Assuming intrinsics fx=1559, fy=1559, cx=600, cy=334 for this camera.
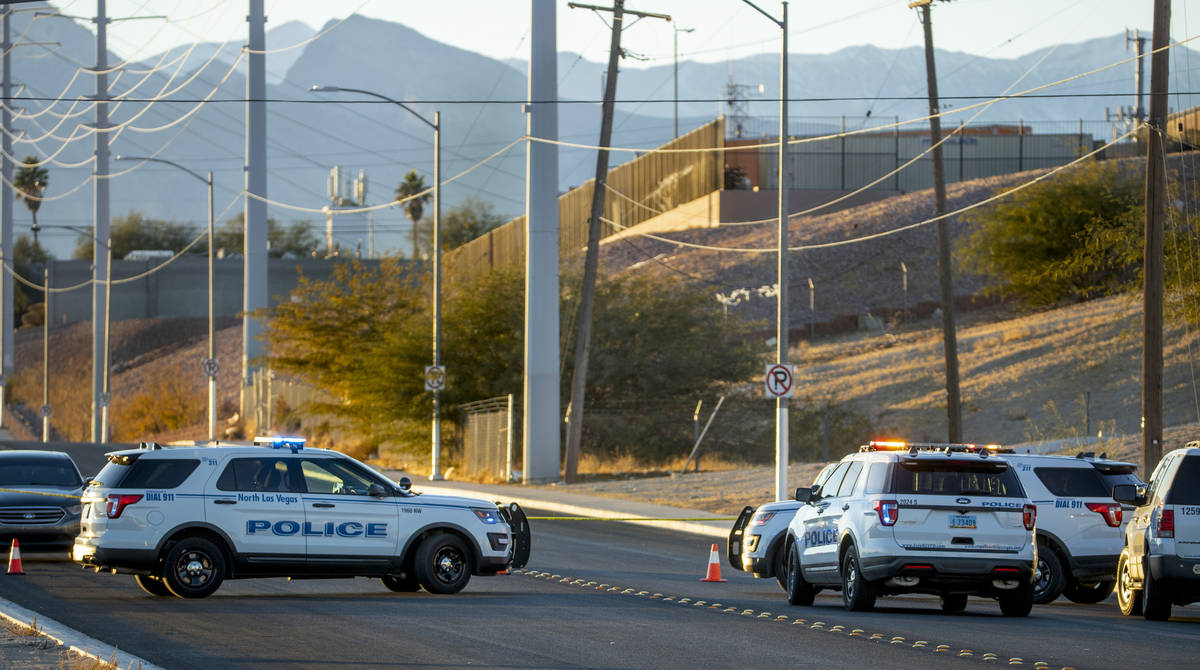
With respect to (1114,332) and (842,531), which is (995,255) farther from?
(842,531)

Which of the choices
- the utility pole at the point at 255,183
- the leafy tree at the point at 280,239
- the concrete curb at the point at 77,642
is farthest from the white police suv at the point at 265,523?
the leafy tree at the point at 280,239

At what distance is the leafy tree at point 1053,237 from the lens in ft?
204

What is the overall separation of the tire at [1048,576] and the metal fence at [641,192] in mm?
59534

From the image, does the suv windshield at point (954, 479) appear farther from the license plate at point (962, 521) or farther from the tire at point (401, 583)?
the tire at point (401, 583)

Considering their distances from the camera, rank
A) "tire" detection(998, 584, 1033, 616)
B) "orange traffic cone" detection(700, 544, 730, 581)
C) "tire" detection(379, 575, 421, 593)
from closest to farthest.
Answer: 1. "tire" detection(998, 584, 1033, 616)
2. "tire" detection(379, 575, 421, 593)
3. "orange traffic cone" detection(700, 544, 730, 581)

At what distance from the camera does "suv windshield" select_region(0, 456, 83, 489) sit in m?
22.3

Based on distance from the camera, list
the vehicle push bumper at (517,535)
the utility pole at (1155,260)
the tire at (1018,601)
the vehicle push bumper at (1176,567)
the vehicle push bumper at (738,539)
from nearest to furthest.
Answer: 1. the vehicle push bumper at (1176,567)
2. the tire at (1018,601)
3. the vehicle push bumper at (517,535)
4. the vehicle push bumper at (738,539)
5. the utility pole at (1155,260)

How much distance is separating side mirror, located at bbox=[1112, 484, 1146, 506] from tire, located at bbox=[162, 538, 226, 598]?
9656 millimetres

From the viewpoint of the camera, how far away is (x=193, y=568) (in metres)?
16.9

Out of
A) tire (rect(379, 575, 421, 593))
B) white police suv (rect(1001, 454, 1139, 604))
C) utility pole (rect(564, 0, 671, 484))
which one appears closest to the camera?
tire (rect(379, 575, 421, 593))

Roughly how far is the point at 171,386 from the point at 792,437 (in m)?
50.5

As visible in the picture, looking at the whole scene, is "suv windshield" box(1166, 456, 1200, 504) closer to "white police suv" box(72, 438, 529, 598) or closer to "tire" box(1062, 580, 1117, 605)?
"tire" box(1062, 580, 1117, 605)

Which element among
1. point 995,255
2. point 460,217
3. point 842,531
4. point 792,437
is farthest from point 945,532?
point 460,217

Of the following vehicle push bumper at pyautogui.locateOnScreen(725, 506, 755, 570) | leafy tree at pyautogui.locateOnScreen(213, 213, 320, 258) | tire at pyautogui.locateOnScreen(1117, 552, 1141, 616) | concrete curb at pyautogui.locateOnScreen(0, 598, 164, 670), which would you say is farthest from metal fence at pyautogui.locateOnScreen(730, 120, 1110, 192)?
leafy tree at pyautogui.locateOnScreen(213, 213, 320, 258)
